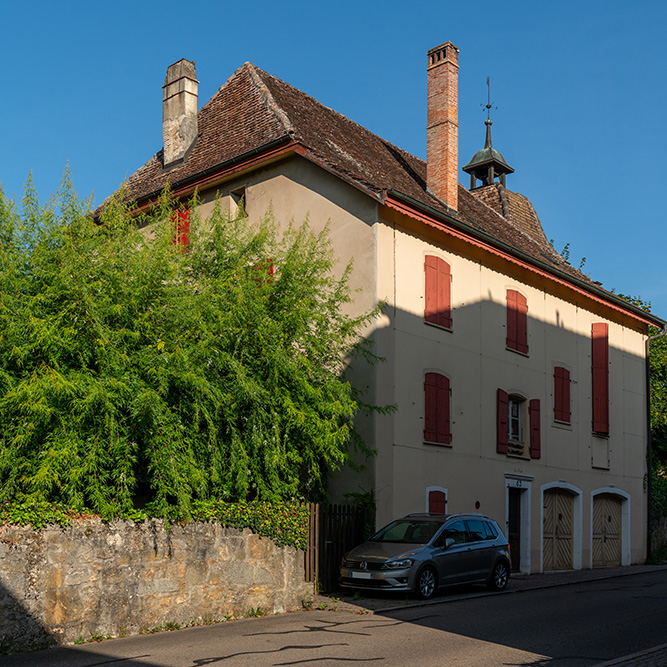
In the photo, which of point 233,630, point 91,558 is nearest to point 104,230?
point 91,558

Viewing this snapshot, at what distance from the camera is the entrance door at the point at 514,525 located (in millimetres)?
23109

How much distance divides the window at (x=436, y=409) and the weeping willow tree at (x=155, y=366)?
4.39 m

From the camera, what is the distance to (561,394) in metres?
25.2

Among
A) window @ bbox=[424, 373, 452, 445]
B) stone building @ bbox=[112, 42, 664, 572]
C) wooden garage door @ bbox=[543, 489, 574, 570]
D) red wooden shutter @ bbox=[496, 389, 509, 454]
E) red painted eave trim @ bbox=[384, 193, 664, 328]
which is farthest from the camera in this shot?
wooden garage door @ bbox=[543, 489, 574, 570]

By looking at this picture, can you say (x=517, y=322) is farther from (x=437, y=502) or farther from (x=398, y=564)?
(x=398, y=564)

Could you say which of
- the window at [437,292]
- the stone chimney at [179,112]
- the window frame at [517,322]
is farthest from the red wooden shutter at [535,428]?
the stone chimney at [179,112]

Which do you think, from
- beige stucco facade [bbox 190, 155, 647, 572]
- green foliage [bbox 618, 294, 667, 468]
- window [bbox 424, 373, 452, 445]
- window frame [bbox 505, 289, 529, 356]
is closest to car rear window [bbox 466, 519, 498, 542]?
beige stucco facade [bbox 190, 155, 647, 572]

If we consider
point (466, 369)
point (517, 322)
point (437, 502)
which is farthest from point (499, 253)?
point (437, 502)

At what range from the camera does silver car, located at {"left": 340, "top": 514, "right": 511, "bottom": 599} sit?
51.4 feet

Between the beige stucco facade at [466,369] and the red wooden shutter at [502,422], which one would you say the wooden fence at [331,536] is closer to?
the beige stucco facade at [466,369]

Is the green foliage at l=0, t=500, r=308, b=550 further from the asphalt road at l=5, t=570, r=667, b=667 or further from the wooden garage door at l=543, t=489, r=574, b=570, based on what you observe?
the wooden garage door at l=543, t=489, r=574, b=570

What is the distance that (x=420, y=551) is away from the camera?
1588cm

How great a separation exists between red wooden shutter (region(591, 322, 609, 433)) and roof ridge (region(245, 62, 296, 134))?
1190cm

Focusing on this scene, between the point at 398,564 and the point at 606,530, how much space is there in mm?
13867
